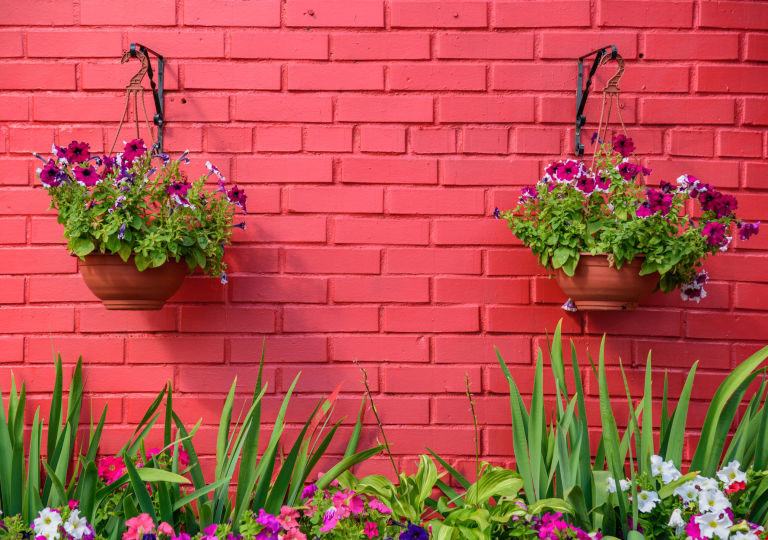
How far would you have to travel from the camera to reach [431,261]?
215 cm

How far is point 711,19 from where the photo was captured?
84.8 inches

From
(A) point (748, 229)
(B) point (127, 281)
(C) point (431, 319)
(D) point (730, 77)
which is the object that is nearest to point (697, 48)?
(D) point (730, 77)

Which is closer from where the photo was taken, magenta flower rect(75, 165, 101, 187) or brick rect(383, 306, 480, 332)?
magenta flower rect(75, 165, 101, 187)

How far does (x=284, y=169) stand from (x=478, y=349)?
0.84m

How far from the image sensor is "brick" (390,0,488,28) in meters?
2.15

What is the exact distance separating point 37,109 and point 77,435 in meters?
1.03

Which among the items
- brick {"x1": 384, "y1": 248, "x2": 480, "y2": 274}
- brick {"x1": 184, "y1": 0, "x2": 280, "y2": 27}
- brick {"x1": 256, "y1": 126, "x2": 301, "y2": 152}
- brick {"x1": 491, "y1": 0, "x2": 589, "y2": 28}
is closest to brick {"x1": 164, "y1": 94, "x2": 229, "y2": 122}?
brick {"x1": 256, "y1": 126, "x2": 301, "y2": 152}

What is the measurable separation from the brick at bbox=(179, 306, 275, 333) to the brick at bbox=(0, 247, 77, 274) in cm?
41

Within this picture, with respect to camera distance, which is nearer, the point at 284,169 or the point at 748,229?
the point at 748,229

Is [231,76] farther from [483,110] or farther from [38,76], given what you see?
[483,110]

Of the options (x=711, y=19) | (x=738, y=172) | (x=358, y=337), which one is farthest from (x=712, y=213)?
(x=358, y=337)

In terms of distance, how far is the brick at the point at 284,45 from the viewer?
7.02 feet

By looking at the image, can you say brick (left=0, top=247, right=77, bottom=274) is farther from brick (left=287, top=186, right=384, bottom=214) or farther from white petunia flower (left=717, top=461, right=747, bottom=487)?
white petunia flower (left=717, top=461, right=747, bottom=487)

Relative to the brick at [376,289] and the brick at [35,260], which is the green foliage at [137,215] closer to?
the brick at [35,260]
